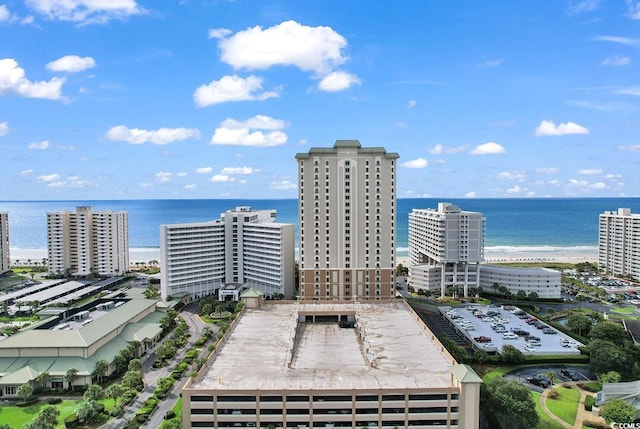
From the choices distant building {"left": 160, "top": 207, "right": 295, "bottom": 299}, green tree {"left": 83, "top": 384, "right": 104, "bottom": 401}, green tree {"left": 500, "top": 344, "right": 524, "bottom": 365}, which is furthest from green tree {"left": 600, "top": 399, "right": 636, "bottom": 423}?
distant building {"left": 160, "top": 207, "right": 295, "bottom": 299}

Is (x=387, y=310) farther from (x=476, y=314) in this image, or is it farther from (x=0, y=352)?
(x=0, y=352)

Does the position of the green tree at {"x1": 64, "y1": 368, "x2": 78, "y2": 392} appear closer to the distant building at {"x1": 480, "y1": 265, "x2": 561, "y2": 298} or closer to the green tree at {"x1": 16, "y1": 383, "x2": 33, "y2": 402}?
the green tree at {"x1": 16, "y1": 383, "x2": 33, "y2": 402}

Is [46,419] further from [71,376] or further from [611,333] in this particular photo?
[611,333]

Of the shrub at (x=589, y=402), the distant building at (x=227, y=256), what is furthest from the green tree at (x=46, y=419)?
the shrub at (x=589, y=402)

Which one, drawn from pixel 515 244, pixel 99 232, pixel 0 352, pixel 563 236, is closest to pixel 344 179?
pixel 0 352

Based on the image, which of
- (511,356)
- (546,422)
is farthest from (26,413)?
(511,356)
